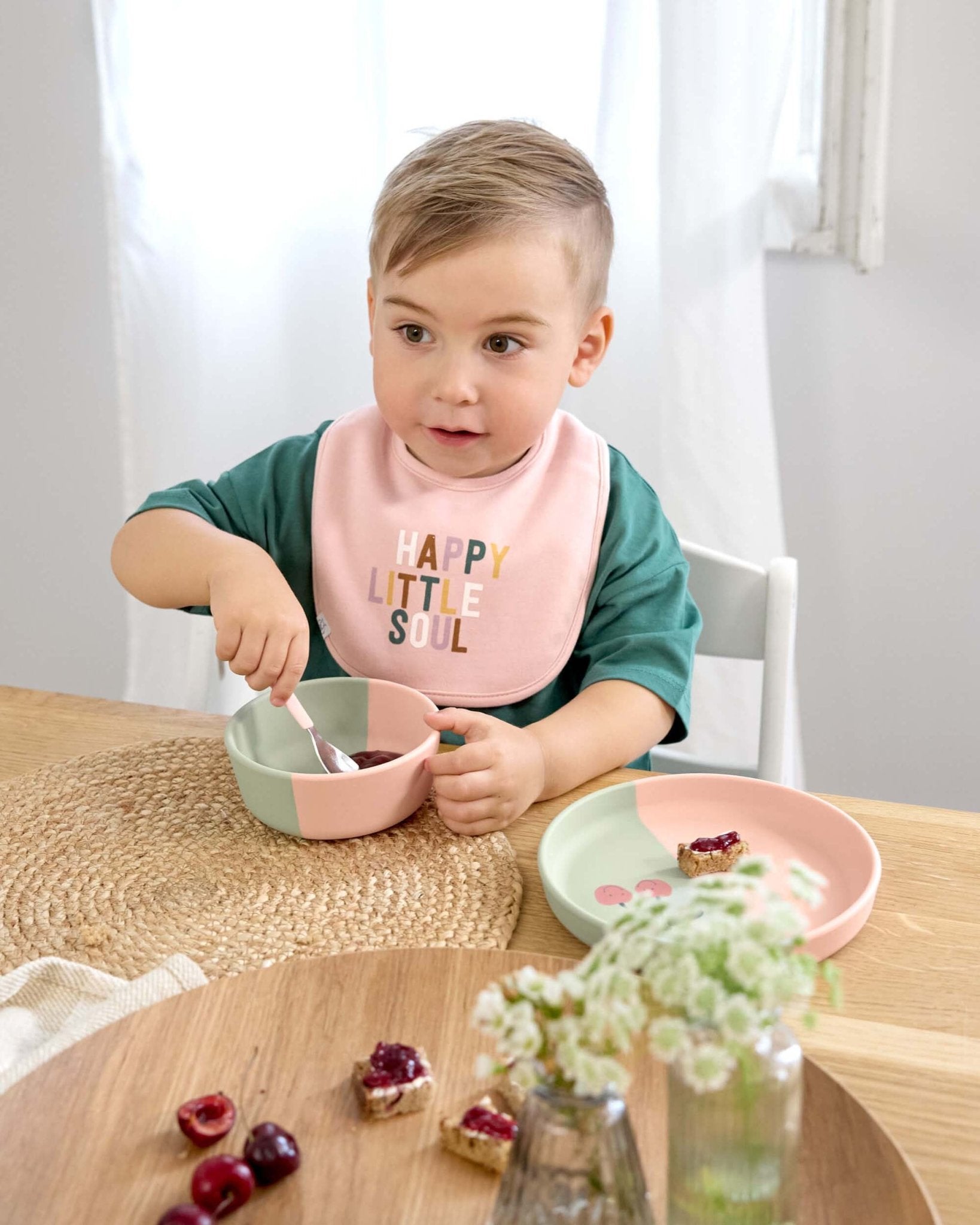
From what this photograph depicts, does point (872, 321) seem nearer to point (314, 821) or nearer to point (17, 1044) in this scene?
point (314, 821)

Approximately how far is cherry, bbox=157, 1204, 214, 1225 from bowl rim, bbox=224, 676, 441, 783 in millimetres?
352

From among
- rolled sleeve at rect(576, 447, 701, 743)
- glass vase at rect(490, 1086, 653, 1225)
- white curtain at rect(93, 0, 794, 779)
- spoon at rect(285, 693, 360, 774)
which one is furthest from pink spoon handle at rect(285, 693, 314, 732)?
white curtain at rect(93, 0, 794, 779)

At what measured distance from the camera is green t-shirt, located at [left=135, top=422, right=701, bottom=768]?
1.06m

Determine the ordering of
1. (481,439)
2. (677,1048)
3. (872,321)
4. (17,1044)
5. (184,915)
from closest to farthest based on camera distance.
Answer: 1. (677,1048)
2. (17,1044)
3. (184,915)
4. (481,439)
5. (872,321)

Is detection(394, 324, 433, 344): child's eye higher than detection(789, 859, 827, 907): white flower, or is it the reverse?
detection(394, 324, 433, 344): child's eye

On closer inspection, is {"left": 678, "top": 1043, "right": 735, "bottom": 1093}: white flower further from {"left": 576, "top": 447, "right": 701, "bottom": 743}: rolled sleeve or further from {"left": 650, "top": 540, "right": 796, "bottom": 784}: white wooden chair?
{"left": 650, "top": 540, "right": 796, "bottom": 784}: white wooden chair

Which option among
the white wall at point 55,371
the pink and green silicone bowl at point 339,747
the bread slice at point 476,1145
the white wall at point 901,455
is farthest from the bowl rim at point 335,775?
the white wall at point 55,371

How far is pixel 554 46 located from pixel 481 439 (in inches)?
34.4

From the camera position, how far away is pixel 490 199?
100 centimetres

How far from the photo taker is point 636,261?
1731 mm

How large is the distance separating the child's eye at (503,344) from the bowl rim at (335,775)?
0.95 ft

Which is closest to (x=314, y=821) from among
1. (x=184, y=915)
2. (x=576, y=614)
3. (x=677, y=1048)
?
(x=184, y=915)

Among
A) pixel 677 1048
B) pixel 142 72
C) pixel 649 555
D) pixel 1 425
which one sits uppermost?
pixel 142 72

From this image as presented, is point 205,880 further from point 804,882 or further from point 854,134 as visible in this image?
point 854,134
